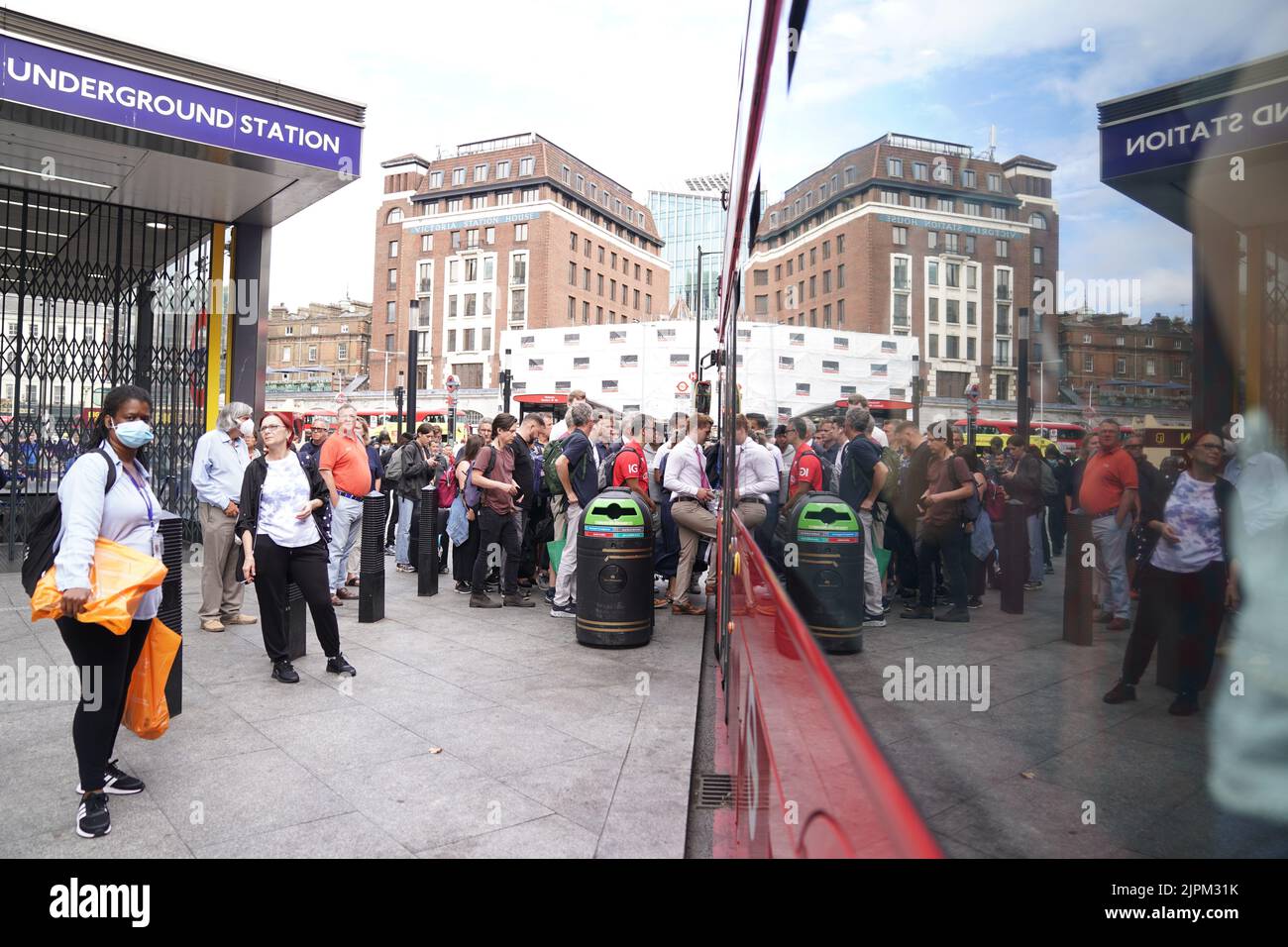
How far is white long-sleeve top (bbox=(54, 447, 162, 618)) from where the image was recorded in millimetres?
3490

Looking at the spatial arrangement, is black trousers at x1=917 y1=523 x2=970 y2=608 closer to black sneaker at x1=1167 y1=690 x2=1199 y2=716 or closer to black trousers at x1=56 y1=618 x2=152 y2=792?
black sneaker at x1=1167 y1=690 x2=1199 y2=716

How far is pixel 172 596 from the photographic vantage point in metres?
4.95

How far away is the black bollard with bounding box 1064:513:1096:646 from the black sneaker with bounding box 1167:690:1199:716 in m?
0.10

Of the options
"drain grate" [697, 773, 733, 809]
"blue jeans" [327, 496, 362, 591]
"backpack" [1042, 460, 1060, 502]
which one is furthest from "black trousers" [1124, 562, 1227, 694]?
"blue jeans" [327, 496, 362, 591]

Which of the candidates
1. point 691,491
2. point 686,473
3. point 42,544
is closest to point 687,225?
point 686,473

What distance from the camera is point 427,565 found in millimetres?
9422

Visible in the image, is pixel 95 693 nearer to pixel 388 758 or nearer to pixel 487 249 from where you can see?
pixel 388 758

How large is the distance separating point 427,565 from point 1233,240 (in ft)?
30.6

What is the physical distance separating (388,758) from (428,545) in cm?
523

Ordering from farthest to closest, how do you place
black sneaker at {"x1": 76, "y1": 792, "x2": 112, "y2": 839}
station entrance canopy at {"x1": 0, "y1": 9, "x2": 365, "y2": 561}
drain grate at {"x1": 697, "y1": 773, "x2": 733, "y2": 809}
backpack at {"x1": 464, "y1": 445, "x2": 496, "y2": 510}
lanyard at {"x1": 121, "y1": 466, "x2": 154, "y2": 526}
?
backpack at {"x1": 464, "y1": 445, "x2": 496, "y2": 510}
station entrance canopy at {"x1": 0, "y1": 9, "x2": 365, "y2": 561}
drain grate at {"x1": 697, "y1": 773, "x2": 733, "y2": 809}
lanyard at {"x1": 121, "y1": 466, "x2": 154, "y2": 526}
black sneaker at {"x1": 76, "y1": 792, "x2": 112, "y2": 839}

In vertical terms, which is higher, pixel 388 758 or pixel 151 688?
pixel 151 688
